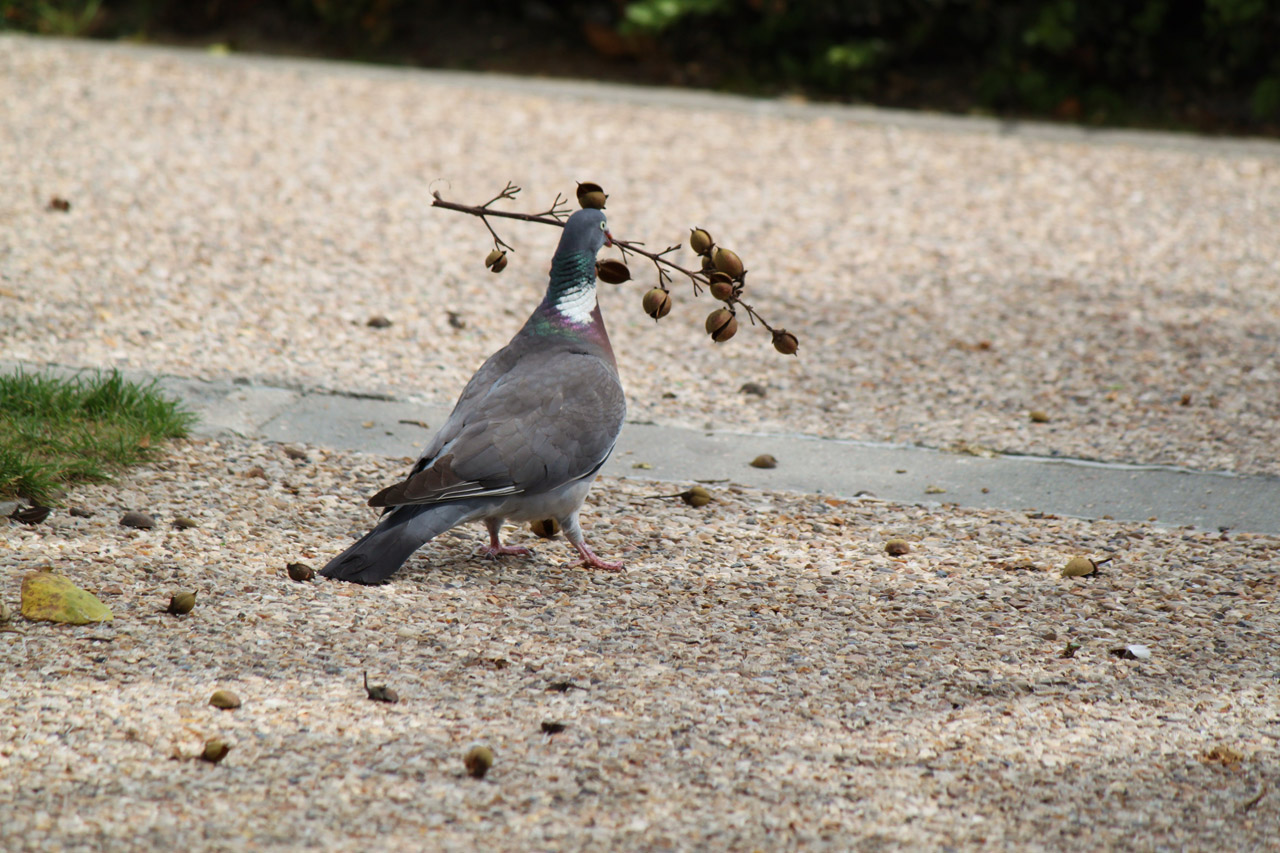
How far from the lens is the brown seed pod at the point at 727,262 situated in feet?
10.5

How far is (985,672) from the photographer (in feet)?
9.93

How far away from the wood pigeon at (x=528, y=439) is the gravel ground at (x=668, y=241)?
1.10 meters

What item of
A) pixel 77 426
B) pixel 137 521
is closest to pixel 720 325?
pixel 137 521

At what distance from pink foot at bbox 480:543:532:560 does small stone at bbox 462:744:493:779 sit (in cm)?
116

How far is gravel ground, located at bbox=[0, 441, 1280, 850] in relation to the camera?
239 cm

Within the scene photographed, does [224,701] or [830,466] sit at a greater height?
[830,466]

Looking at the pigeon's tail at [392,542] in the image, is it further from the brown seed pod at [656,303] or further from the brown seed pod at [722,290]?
the brown seed pod at [722,290]

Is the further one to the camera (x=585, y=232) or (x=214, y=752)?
(x=585, y=232)

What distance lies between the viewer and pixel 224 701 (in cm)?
268

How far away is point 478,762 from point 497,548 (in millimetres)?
1184

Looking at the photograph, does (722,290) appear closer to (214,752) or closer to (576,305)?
(576,305)

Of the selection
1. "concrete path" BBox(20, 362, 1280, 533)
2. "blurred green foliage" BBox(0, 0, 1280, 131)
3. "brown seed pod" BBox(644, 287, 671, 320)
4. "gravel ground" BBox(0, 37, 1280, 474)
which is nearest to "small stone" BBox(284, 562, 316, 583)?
"concrete path" BBox(20, 362, 1280, 533)

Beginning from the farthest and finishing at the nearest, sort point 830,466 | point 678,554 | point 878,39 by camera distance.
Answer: point 878,39
point 830,466
point 678,554

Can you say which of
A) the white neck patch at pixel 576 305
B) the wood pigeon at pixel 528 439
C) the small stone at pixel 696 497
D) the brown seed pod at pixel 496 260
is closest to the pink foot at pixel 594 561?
the wood pigeon at pixel 528 439
